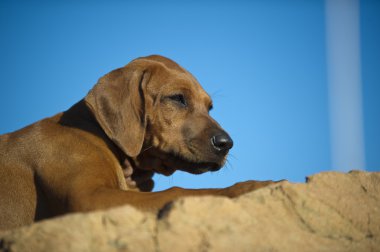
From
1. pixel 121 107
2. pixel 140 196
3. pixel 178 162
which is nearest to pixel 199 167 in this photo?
pixel 178 162

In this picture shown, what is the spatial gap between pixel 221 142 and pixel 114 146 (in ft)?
4.92

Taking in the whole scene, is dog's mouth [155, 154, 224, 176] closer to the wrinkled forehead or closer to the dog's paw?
the wrinkled forehead

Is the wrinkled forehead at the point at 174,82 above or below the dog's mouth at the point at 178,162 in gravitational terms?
above

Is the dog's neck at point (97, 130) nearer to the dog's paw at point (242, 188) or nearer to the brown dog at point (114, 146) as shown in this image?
the brown dog at point (114, 146)

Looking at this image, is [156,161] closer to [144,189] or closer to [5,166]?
[144,189]

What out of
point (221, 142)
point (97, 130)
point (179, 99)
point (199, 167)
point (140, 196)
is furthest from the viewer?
point (179, 99)

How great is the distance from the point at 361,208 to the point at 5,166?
4316 mm

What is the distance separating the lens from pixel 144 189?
700 cm

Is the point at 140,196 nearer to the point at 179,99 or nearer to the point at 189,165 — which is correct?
the point at 189,165

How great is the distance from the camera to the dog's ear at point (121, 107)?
19.3 feet

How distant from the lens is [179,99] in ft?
22.5

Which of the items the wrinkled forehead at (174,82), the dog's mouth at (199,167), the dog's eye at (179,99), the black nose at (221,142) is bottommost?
the dog's mouth at (199,167)

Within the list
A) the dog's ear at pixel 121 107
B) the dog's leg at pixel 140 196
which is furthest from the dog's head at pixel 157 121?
the dog's leg at pixel 140 196

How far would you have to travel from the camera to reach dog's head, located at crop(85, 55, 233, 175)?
600 centimetres
